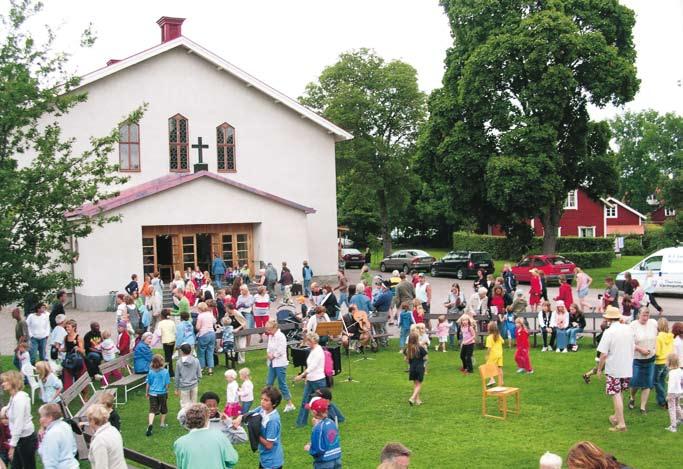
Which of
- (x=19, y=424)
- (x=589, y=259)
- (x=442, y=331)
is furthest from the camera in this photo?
(x=589, y=259)

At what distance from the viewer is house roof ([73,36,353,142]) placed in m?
33.9

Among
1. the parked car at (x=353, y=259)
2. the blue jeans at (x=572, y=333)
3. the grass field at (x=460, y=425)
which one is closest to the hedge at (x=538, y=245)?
the parked car at (x=353, y=259)

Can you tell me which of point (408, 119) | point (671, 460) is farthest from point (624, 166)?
point (671, 460)

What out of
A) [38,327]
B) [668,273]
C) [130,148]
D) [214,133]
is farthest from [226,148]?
[668,273]

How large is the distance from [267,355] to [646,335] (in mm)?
7467

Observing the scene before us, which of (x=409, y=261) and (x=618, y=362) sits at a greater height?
(x=409, y=261)

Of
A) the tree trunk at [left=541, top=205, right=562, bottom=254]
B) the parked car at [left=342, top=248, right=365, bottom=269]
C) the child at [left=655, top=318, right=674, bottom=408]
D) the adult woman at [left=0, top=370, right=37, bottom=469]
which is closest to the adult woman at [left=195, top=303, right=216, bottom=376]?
the adult woman at [left=0, top=370, right=37, bottom=469]

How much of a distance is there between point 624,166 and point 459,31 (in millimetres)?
64989

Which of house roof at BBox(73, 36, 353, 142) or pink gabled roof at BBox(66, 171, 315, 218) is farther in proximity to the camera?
house roof at BBox(73, 36, 353, 142)

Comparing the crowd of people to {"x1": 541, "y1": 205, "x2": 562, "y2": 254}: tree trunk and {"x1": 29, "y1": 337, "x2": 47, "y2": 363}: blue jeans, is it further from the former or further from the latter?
{"x1": 541, "y1": 205, "x2": 562, "y2": 254}: tree trunk

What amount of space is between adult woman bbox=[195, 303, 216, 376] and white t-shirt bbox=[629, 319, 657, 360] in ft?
30.0

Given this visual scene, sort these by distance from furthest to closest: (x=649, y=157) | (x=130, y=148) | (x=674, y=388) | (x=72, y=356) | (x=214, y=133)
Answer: (x=649, y=157) → (x=214, y=133) → (x=130, y=148) → (x=72, y=356) → (x=674, y=388)

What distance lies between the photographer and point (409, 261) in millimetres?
44312

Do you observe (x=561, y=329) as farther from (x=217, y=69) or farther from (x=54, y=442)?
(x=217, y=69)
